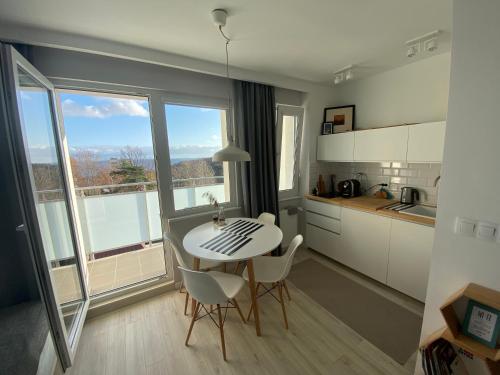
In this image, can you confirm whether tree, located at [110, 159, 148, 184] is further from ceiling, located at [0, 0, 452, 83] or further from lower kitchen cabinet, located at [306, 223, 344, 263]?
lower kitchen cabinet, located at [306, 223, 344, 263]

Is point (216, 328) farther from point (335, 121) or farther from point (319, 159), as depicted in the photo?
point (335, 121)

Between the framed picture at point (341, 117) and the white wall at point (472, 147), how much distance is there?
199 cm

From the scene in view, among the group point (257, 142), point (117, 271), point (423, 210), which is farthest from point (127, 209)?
point (423, 210)

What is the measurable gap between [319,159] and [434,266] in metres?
2.17

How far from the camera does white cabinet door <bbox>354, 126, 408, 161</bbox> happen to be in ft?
7.40

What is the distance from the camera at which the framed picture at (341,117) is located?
A: 300 cm

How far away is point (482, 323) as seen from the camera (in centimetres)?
105

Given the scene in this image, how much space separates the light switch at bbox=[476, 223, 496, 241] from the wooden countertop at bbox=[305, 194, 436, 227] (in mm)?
930

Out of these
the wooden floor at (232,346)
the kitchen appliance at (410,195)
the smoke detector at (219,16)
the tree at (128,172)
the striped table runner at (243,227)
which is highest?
the smoke detector at (219,16)

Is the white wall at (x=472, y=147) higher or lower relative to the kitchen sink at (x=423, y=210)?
higher

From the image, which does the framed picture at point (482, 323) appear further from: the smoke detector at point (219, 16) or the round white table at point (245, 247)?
the smoke detector at point (219, 16)

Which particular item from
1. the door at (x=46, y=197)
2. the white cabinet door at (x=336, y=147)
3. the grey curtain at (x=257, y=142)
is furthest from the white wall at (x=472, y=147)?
the door at (x=46, y=197)

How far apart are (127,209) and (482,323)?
3.58 m

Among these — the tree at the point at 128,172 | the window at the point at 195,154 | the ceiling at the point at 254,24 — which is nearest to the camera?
the ceiling at the point at 254,24
